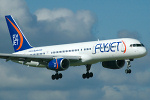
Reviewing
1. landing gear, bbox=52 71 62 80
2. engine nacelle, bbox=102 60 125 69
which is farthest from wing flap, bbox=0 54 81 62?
engine nacelle, bbox=102 60 125 69

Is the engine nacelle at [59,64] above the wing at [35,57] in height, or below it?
below

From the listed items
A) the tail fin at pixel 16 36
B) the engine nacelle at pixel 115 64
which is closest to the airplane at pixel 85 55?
the engine nacelle at pixel 115 64

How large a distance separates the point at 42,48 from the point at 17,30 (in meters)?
9.57

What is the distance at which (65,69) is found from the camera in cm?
7000

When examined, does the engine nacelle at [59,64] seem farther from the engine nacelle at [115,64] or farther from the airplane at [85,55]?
the engine nacelle at [115,64]

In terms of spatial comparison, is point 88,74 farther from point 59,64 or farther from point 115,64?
point 59,64

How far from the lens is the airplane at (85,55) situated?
6662 centimetres

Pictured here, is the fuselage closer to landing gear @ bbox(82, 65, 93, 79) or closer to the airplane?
the airplane

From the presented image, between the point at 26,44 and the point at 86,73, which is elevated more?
the point at 26,44

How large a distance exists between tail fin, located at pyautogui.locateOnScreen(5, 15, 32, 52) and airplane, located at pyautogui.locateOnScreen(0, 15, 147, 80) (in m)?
2.84

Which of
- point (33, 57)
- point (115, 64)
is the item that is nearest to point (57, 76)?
point (33, 57)

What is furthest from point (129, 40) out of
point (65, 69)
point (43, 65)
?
point (43, 65)

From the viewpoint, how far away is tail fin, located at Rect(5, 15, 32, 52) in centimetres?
8275

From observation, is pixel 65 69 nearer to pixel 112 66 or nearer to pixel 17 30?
pixel 112 66
